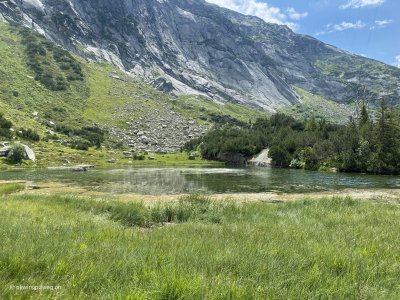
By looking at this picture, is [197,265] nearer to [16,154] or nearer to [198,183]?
[198,183]

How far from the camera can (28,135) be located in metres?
125

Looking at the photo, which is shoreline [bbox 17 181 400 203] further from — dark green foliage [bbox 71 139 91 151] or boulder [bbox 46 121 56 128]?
boulder [bbox 46 121 56 128]

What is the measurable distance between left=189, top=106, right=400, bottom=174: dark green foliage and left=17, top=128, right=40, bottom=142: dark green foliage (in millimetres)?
68731

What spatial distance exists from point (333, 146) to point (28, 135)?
3837 inches

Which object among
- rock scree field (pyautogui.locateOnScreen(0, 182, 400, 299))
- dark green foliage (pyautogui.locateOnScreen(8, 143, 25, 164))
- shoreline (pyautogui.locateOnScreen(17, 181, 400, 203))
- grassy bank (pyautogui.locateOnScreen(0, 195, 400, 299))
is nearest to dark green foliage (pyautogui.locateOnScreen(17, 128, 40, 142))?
dark green foliage (pyautogui.locateOnScreen(8, 143, 25, 164))

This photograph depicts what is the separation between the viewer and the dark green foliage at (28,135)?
12412cm

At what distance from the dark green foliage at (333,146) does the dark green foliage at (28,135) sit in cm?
6873

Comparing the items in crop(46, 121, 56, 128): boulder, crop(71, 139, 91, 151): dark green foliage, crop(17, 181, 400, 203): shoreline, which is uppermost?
crop(46, 121, 56, 128): boulder

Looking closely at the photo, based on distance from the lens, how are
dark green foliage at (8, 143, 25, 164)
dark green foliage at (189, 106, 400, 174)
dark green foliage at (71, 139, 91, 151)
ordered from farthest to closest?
dark green foliage at (71, 139, 91, 151) < dark green foliage at (189, 106, 400, 174) < dark green foliage at (8, 143, 25, 164)

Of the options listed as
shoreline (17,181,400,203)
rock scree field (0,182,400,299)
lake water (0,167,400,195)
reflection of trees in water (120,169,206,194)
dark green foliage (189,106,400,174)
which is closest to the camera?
rock scree field (0,182,400,299)

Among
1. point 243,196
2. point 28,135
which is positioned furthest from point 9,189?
point 28,135

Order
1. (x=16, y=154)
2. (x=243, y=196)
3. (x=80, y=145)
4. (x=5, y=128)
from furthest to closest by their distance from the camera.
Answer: (x=80, y=145)
(x=5, y=128)
(x=16, y=154)
(x=243, y=196)

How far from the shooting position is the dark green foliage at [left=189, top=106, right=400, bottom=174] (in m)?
98.1

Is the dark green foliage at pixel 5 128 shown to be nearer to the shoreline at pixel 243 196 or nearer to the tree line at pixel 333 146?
the tree line at pixel 333 146
